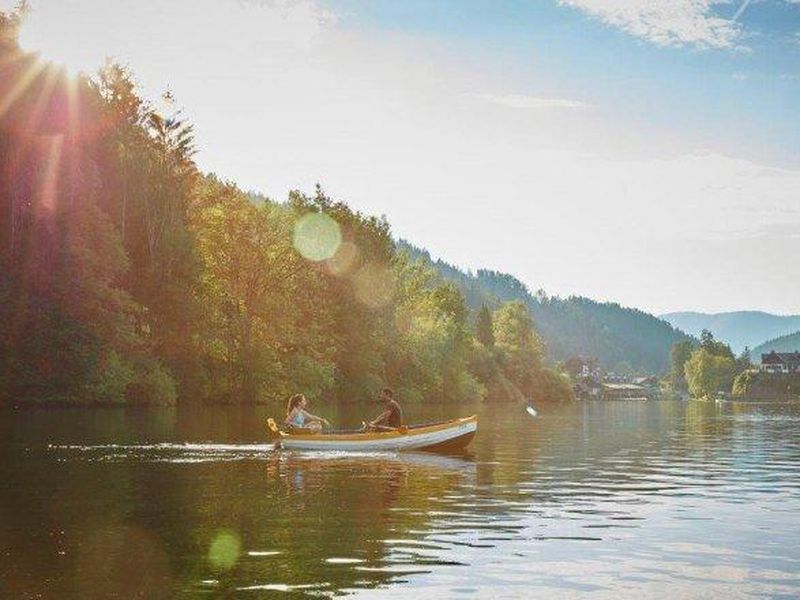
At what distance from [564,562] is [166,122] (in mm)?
71586

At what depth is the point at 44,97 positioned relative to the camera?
63.5 meters

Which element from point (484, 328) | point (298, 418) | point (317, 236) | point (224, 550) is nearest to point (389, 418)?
point (298, 418)

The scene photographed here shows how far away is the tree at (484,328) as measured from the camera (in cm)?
16962

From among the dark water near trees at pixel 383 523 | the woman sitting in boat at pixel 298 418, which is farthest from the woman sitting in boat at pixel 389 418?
the woman sitting in boat at pixel 298 418

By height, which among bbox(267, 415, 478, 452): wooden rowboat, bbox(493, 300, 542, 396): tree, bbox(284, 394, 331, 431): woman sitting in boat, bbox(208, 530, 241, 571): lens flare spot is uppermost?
bbox(493, 300, 542, 396): tree

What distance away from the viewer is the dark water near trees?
14938mm

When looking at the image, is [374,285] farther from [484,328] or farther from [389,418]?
[484,328]

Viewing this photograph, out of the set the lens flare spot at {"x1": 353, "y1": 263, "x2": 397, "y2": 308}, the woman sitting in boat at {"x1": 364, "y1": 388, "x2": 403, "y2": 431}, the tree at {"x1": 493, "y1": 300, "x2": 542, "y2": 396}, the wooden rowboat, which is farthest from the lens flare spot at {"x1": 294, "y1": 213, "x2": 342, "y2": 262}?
the tree at {"x1": 493, "y1": 300, "x2": 542, "y2": 396}

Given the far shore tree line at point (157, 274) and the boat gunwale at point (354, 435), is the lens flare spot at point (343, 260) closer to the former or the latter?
the far shore tree line at point (157, 274)

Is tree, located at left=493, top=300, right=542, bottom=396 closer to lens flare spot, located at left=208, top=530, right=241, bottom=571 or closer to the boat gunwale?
the boat gunwale

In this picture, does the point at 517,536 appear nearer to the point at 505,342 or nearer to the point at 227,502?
the point at 227,502

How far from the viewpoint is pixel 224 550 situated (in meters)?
17.3

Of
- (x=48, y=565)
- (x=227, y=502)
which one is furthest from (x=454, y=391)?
(x=48, y=565)

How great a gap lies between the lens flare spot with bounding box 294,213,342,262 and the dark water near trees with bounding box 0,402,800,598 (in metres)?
59.0
